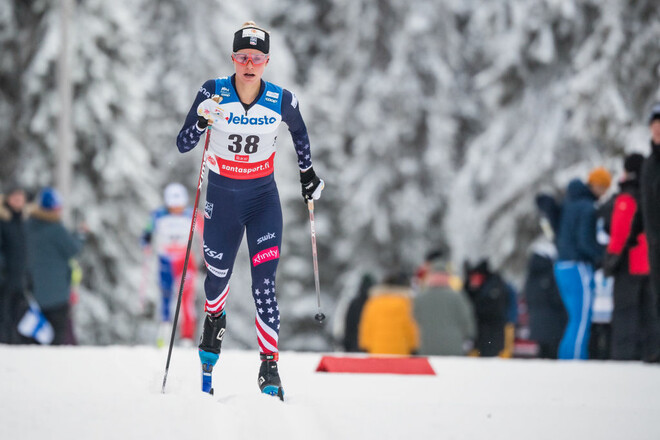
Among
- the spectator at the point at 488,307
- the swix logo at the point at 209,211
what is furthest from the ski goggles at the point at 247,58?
the spectator at the point at 488,307

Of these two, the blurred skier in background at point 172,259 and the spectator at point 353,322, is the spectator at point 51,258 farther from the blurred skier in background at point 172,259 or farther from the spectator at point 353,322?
the spectator at point 353,322

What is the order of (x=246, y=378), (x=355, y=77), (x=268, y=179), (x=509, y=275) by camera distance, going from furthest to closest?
(x=355, y=77), (x=509, y=275), (x=246, y=378), (x=268, y=179)

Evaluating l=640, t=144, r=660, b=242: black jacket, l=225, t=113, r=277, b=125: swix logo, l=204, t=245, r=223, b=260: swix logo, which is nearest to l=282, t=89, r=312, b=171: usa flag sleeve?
l=225, t=113, r=277, b=125: swix logo

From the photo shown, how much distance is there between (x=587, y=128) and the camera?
2105cm

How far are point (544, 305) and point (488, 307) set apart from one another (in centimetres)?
119

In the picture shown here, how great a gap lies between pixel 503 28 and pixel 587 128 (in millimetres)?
4536

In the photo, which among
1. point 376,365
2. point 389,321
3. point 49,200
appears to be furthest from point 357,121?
point 376,365

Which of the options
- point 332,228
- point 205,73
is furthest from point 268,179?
point 332,228

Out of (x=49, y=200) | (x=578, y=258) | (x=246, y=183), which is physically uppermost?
(x=49, y=200)

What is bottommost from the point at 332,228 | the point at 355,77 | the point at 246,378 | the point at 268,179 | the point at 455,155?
the point at 246,378

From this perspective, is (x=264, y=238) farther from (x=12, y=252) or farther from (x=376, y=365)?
(x=12, y=252)

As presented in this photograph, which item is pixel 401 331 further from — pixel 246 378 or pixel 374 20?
pixel 374 20

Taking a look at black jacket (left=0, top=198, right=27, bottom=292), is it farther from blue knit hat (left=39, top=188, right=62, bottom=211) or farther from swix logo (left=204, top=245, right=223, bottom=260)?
swix logo (left=204, top=245, right=223, bottom=260)

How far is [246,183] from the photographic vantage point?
24.6 feet
